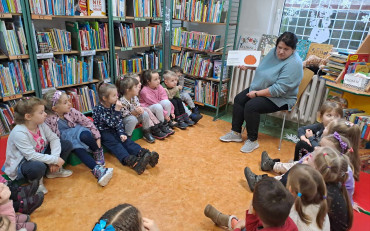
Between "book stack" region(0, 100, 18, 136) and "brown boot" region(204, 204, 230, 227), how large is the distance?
6.87 ft

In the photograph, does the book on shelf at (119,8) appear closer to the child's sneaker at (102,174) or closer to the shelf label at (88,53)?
the shelf label at (88,53)

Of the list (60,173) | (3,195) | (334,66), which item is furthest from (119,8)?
(334,66)

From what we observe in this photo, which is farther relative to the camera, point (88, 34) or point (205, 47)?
point (205, 47)

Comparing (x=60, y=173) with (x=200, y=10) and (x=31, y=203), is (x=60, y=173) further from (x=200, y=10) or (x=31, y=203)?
(x=200, y=10)

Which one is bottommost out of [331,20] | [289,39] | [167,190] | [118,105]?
[167,190]

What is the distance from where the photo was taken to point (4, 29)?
2.26 meters

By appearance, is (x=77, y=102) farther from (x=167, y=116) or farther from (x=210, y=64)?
(x=210, y=64)

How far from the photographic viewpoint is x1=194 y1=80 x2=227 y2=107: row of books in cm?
370

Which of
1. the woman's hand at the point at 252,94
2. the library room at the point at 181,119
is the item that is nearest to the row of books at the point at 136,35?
the library room at the point at 181,119

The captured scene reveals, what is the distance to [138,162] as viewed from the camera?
7.80 feet

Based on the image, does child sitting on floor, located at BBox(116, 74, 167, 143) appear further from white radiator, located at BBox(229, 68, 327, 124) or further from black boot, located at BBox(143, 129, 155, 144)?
white radiator, located at BBox(229, 68, 327, 124)

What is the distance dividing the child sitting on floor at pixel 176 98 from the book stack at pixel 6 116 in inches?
68.8

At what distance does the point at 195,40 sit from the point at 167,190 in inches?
87.7

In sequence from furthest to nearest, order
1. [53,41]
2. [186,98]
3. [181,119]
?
[186,98] < [181,119] < [53,41]
